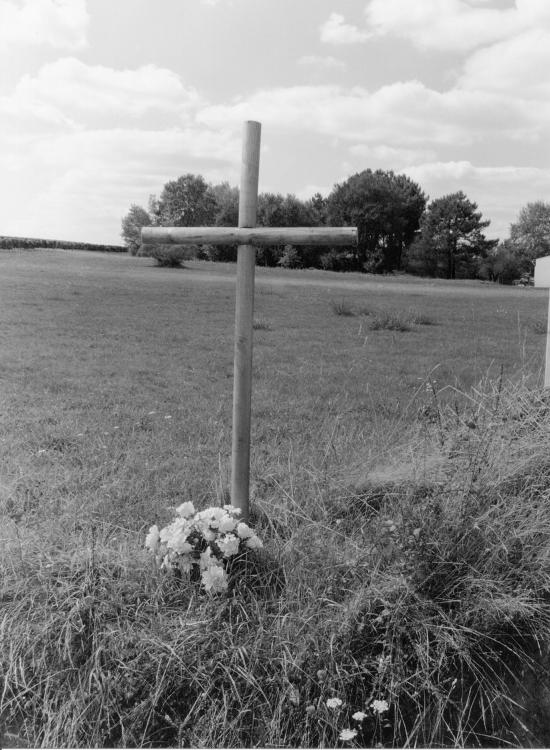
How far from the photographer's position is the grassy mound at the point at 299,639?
1991 mm

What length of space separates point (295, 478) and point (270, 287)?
349 cm

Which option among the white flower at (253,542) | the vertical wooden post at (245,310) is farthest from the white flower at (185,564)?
the vertical wooden post at (245,310)

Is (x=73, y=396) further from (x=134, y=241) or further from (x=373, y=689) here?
(x=373, y=689)

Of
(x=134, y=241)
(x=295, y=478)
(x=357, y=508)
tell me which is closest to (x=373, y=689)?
(x=357, y=508)

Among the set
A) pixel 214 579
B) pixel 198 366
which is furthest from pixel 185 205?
pixel 214 579

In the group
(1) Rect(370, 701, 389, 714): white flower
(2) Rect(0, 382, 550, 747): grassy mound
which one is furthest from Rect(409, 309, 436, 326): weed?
(1) Rect(370, 701, 389, 714): white flower

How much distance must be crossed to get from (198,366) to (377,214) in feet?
6.27

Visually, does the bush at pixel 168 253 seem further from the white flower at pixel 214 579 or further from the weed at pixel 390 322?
the white flower at pixel 214 579

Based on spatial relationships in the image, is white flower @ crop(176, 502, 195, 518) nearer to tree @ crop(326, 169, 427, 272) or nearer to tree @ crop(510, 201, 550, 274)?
tree @ crop(326, 169, 427, 272)

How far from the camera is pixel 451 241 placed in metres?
5.76

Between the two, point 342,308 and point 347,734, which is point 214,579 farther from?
point 342,308

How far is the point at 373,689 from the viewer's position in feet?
6.56

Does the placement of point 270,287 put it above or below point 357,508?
above

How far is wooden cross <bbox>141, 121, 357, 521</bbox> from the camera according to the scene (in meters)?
2.51
